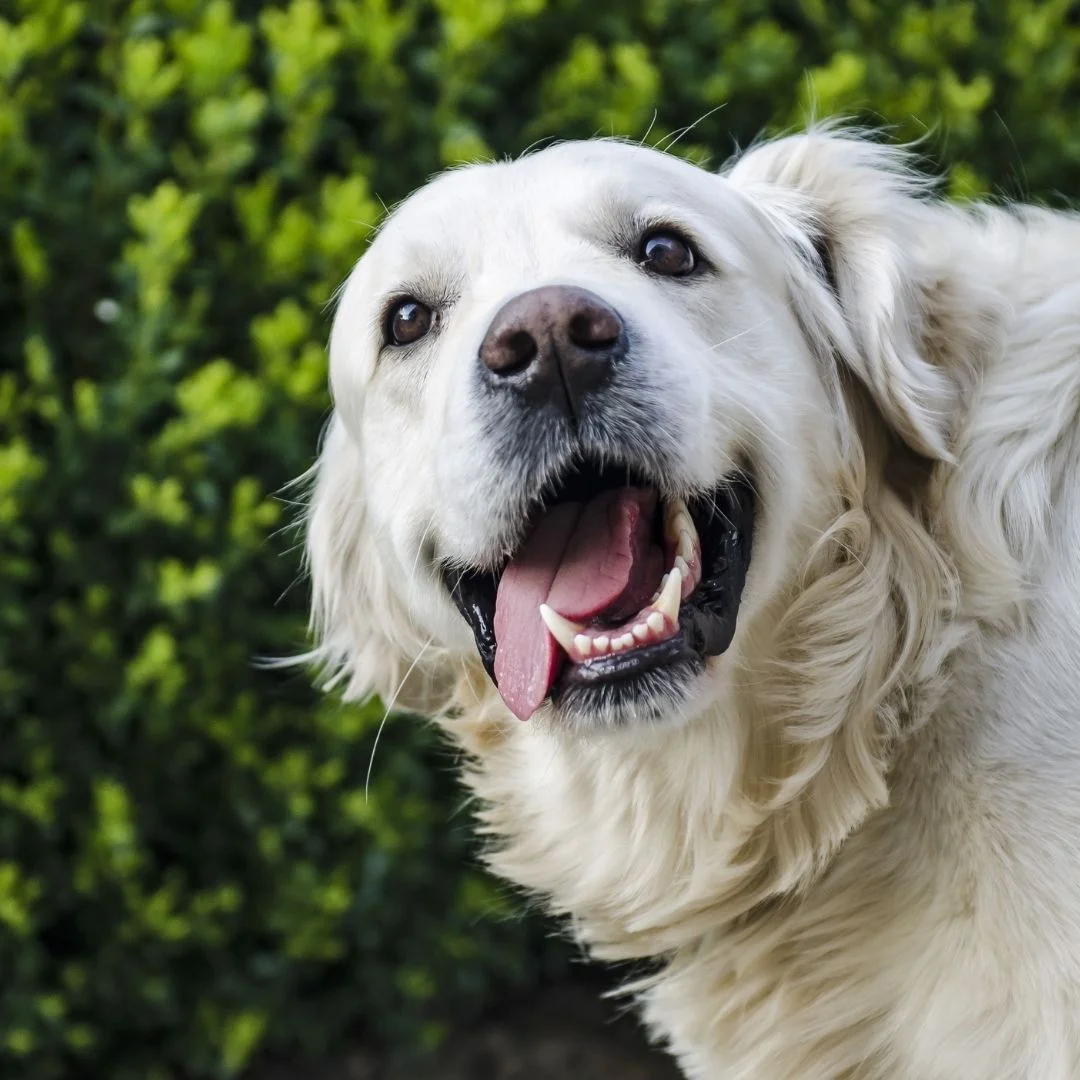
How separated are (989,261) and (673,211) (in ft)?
Answer: 1.87

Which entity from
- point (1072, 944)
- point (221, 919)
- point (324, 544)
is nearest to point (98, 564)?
point (324, 544)

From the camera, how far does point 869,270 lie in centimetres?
228

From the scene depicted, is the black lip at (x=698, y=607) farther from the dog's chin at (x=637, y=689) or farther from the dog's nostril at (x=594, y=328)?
the dog's nostril at (x=594, y=328)

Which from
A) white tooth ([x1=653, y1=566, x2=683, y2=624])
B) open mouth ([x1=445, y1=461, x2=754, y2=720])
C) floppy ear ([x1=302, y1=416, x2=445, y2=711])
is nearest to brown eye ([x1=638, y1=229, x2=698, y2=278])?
open mouth ([x1=445, y1=461, x2=754, y2=720])

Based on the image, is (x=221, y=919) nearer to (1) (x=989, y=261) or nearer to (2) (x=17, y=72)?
(2) (x=17, y=72)

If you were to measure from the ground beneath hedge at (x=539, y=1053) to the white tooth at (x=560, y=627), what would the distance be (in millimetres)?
2135

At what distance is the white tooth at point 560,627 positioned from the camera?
1.96 m

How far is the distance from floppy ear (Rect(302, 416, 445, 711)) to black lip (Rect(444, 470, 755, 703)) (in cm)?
44

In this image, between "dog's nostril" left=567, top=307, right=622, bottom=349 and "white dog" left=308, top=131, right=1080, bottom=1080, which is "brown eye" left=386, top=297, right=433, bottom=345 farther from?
"dog's nostril" left=567, top=307, right=622, bottom=349

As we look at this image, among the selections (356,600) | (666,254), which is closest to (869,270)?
(666,254)

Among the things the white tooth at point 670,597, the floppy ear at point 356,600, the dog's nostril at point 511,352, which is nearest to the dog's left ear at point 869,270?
the white tooth at point 670,597

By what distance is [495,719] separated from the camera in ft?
8.39

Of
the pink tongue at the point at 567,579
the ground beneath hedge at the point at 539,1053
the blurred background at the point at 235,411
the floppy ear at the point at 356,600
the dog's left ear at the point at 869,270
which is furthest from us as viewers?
the ground beneath hedge at the point at 539,1053

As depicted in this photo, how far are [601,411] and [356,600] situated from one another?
994 millimetres
